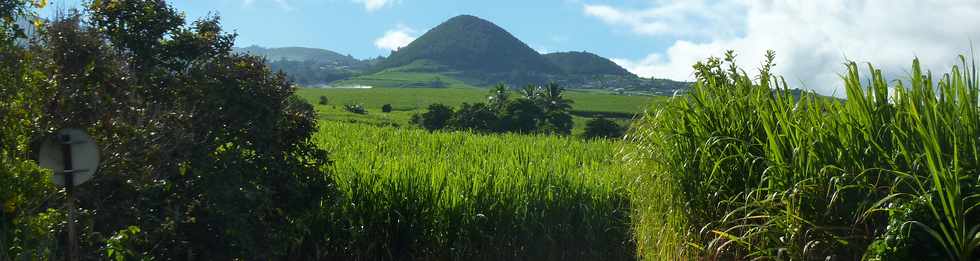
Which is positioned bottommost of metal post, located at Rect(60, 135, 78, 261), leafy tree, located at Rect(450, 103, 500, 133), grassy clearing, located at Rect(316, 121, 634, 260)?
leafy tree, located at Rect(450, 103, 500, 133)

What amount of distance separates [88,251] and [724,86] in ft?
17.2

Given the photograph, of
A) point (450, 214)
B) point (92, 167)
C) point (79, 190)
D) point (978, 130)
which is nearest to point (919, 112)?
point (978, 130)

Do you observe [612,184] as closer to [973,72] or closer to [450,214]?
[450,214]

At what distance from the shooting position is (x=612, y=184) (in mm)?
10578

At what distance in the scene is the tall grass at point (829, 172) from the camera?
4770 millimetres

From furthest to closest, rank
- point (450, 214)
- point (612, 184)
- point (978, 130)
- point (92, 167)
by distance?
point (612, 184) < point (450, 214) < point (92, 167) < point (978, 130)

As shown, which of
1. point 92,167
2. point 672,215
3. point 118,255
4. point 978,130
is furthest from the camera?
point 672,215

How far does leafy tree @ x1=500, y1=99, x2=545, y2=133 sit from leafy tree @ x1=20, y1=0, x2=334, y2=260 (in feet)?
154

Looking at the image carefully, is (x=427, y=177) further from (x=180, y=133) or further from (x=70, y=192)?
(x=70, y=192)

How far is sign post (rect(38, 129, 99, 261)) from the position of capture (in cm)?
605

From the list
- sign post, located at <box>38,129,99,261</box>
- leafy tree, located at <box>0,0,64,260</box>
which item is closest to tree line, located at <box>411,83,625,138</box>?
leafy tree, located at <box>0,0,64,260</box>

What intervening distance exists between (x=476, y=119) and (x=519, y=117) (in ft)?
9.85

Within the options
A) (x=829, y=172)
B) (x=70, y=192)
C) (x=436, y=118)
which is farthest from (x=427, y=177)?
(x=436, y=118)

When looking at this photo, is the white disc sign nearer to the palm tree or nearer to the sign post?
the sign post
